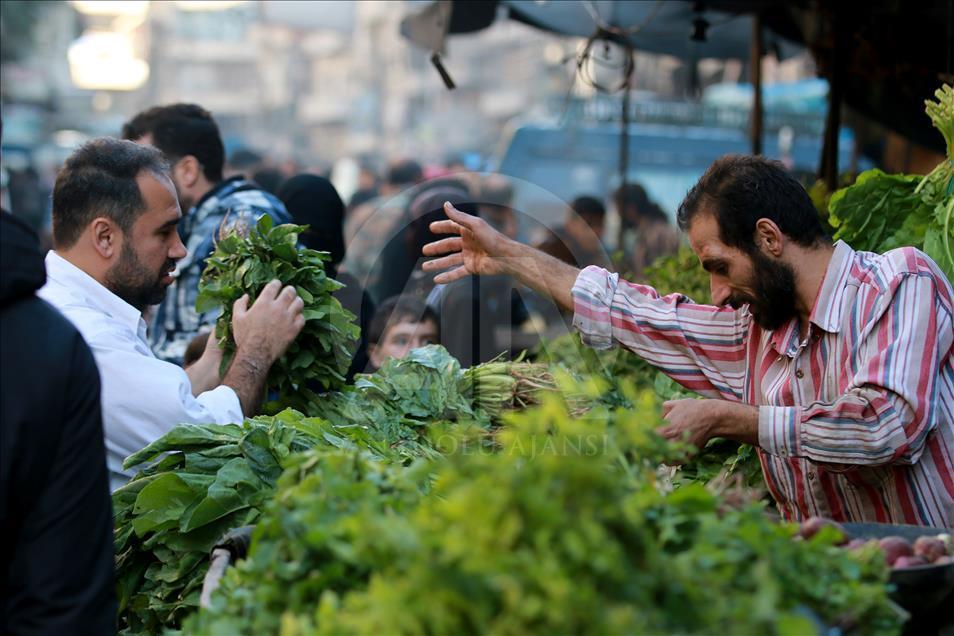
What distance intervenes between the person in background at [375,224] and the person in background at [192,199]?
0.57 m

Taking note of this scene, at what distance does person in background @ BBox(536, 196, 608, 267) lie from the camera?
531cm

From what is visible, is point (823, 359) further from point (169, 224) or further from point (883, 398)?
point (169, 224)

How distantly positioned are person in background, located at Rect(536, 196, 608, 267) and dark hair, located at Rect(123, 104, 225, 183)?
1615 mm

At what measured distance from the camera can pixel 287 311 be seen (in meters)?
3.56

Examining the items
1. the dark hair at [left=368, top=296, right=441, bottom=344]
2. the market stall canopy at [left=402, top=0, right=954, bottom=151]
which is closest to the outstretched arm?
the dark hair at [left=368, top=296, right=441, bottom=344]

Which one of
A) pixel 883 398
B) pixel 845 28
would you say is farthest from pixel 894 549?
pixel 845 28

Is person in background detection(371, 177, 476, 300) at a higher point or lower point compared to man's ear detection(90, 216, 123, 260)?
lower

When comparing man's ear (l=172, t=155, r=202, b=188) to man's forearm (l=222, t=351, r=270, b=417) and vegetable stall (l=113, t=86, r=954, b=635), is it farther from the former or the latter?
vegetable stall (l=113, t=86, r=954, b=635)

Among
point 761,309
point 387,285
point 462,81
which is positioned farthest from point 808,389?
point 462,81

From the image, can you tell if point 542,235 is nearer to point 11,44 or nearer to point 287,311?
point 287,311

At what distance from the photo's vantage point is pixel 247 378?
3545mm

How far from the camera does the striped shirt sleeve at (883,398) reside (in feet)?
9.16

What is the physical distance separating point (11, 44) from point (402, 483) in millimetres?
28116

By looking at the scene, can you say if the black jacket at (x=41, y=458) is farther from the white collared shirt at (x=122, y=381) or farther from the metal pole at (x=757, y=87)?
the metal pole at (x=757, y=87)
